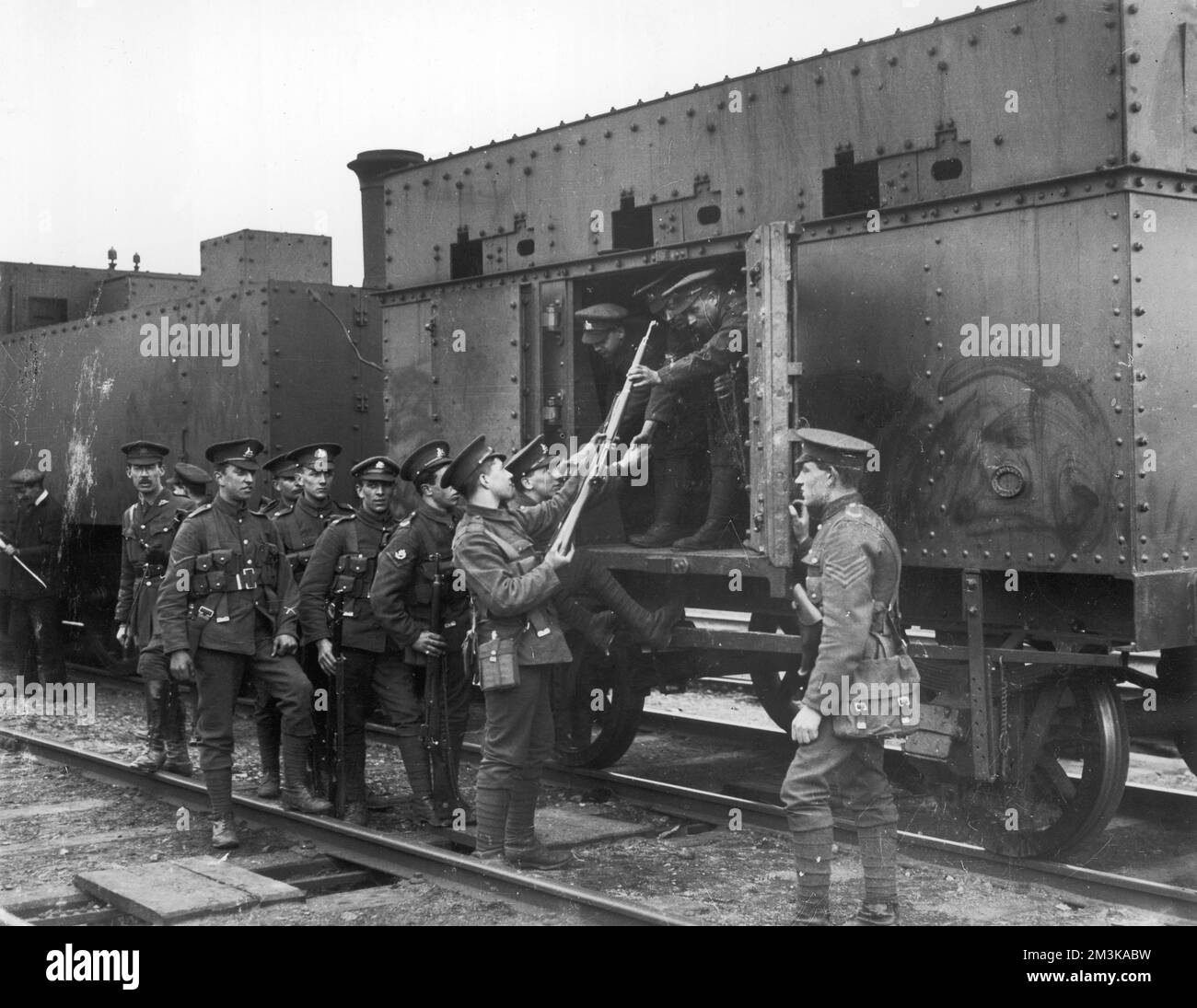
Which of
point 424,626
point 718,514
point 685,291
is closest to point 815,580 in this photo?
point 718,514

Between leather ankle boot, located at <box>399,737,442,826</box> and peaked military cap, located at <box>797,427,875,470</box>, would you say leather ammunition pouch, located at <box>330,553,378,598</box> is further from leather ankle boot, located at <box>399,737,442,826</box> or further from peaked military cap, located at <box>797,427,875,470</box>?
peaked military cap, located at <box>797,427,875,470</box>

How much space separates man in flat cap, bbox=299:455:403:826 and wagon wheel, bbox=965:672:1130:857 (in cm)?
283

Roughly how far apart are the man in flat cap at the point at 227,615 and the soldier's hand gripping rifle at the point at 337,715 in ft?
0.57

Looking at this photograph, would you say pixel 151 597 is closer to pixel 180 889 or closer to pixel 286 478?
pixel 286 478

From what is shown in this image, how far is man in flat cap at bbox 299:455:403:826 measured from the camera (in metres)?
7.05

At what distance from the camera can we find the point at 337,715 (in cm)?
712

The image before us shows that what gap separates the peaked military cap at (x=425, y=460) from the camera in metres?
7.21

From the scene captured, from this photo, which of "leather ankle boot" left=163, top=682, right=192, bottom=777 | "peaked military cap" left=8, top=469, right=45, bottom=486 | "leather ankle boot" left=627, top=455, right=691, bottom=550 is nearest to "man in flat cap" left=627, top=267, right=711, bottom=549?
"leather ankle boot" left=627, top=455, right=691, bottom=550

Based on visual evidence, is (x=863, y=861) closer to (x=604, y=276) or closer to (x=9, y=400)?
(x=604, y=276)

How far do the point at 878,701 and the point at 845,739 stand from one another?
0.18m

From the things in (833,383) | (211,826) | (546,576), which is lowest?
(211,826)

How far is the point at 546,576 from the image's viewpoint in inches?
233
